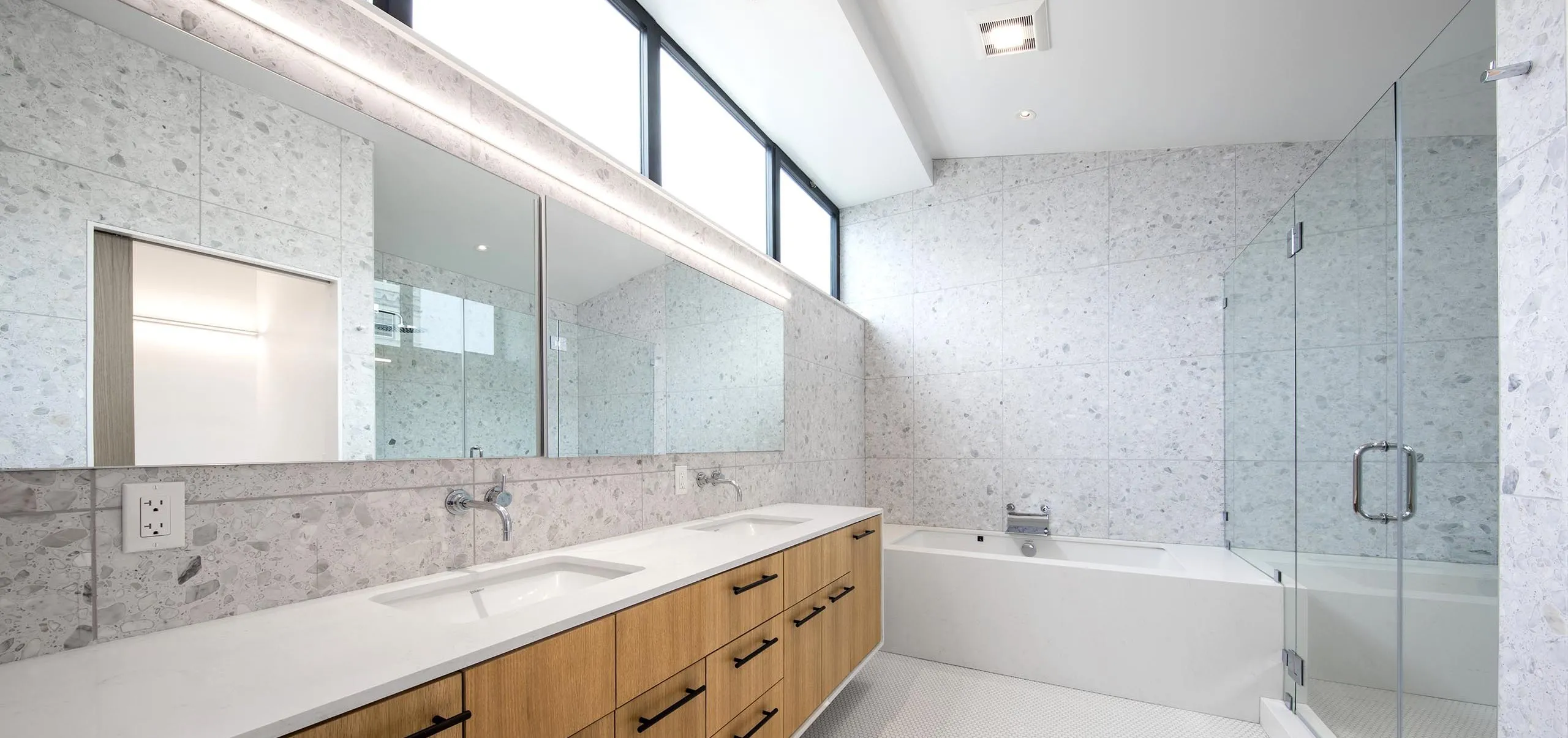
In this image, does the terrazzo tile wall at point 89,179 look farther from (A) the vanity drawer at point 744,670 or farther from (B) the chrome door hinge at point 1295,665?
(B) the chrome door hinge at point 1295,665

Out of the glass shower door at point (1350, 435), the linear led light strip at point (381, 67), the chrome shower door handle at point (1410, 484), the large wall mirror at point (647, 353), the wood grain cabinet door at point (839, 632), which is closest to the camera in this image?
the linear led light strip at point (381, 67)

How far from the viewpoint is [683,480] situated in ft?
7.88

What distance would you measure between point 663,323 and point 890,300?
2.25 metres

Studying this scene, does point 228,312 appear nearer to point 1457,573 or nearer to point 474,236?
point 474,236

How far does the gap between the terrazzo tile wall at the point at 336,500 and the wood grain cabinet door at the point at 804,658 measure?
22.5 inches

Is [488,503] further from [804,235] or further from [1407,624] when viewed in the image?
[804,235]

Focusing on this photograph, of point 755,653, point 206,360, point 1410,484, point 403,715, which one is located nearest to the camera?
point 403,715

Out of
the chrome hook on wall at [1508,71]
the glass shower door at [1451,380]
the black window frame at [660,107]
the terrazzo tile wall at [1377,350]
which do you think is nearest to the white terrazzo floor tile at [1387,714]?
the glass shower door at [1451,380]

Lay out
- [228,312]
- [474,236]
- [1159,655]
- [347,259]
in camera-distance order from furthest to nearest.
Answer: [1159,655] < [474,236] < [347,259] < [228,312]

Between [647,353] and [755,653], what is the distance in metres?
1.07

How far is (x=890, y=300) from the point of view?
4.30m

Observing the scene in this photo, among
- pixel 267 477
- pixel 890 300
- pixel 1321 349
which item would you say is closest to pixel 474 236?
pixel 267 477

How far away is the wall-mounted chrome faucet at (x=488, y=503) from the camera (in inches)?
59.3

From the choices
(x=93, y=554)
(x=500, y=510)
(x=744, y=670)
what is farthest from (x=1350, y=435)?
(x=93, y=554)
